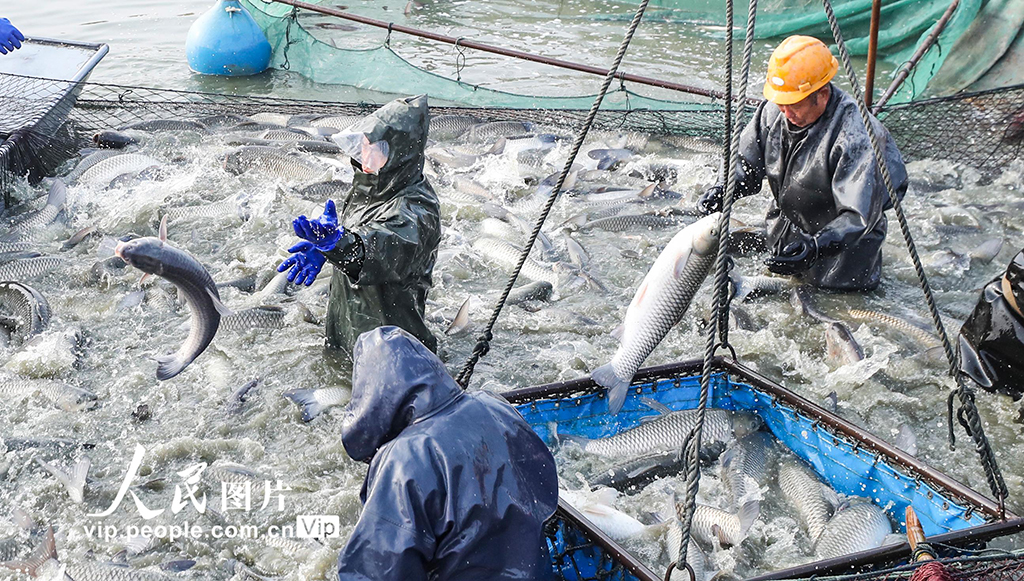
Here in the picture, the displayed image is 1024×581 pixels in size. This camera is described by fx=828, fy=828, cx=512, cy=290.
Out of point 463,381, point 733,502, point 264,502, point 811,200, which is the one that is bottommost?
point 264,502

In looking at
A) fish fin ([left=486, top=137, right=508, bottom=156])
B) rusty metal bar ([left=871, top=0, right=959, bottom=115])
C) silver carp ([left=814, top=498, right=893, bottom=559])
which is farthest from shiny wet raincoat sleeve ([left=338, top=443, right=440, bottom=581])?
fish fin ([left=486, top=137, right=508, bottom=156])

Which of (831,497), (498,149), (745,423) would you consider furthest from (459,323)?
(498,149)

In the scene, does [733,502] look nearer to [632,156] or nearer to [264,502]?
[264,502]

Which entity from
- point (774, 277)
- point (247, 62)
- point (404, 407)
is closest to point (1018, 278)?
point (774, 277)

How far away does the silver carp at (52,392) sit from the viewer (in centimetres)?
491

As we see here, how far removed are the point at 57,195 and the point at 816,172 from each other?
6.34 meters

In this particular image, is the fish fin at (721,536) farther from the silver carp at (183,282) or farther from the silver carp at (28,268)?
the silver carp at (28,268)

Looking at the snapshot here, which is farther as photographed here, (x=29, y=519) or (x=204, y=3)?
(x=204, y=3)

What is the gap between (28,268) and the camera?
636 cm

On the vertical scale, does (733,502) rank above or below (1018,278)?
below

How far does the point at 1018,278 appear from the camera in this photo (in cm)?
401

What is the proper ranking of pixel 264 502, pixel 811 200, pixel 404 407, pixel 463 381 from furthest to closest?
pixel 811 200 → pixel 264 502 → pixel 463 381 → pixel 404 407

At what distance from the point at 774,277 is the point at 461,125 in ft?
13.1

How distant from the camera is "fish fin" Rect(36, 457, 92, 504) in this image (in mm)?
4219
